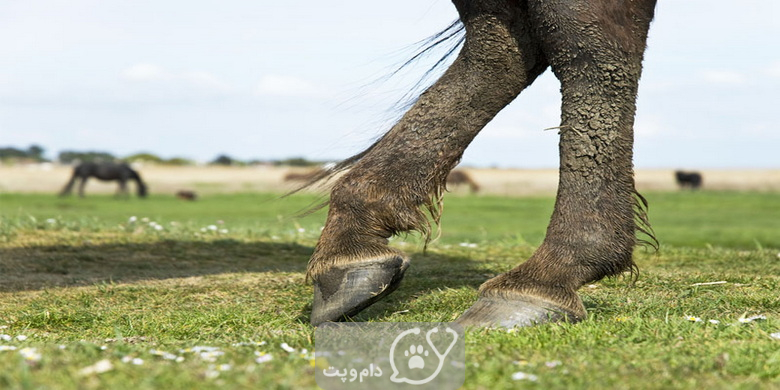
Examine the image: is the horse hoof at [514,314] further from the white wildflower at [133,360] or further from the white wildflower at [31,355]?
the white wildflower at [31,355]

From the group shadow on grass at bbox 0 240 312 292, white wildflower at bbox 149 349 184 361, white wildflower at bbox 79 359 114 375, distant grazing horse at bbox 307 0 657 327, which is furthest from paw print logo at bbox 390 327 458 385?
shadow on grass at bbox 0 240 312 292

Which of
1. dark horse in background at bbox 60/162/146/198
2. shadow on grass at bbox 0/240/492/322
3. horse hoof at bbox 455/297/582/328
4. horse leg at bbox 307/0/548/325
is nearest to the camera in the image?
horse hoof at bbox 455/297/582/328

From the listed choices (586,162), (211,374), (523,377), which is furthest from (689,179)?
(211,374)

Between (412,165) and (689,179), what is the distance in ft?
140

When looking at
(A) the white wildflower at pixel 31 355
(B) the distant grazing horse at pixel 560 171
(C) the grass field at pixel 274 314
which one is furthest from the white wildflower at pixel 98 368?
(B) the distant grazing horse at pixel 560 171

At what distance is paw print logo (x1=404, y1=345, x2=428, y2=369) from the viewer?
2594 mm

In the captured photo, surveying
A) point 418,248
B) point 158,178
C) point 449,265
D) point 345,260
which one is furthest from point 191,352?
point 158,178

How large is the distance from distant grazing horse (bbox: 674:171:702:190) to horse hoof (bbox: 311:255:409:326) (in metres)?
42.5

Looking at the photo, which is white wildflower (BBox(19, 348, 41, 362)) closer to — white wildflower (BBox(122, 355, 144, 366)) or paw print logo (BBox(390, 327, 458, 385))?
white wildflower (BBox(122, 355, 144, 366))

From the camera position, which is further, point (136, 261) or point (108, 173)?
point (108, 173)

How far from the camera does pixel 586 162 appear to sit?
11.5 feet

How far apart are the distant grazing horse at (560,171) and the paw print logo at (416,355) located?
2.07 feet

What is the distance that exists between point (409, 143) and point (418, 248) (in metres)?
3.52

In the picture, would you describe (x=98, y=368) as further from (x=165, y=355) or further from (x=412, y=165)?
(x=412, y=165)
